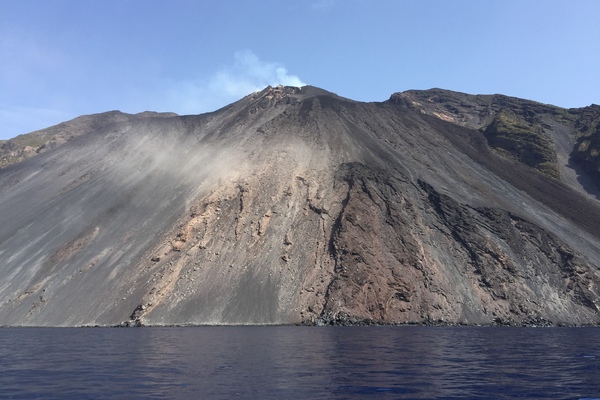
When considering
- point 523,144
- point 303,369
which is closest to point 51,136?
point 523,144

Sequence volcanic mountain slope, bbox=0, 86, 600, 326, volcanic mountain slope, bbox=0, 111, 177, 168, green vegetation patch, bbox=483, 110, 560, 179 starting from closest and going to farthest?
volcanic mountain slope, bbox=0, 86, 600, 326
green vegetation patch, bbox=483, 110, 560, 179
volcanic mountain slope, bbox=0, 111, 177, 168

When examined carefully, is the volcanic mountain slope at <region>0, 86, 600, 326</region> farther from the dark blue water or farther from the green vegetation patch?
the dark blue water

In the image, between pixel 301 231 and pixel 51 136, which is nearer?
pixel 301 231

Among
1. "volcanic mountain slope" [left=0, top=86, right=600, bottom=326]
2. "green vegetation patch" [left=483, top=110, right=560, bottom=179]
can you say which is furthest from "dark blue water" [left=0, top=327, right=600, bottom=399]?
"green vegetation patch" [left=483, top=110, right=560, bottom=179]

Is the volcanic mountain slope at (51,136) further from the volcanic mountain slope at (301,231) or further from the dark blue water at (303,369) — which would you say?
the dark blue water at (303,369)

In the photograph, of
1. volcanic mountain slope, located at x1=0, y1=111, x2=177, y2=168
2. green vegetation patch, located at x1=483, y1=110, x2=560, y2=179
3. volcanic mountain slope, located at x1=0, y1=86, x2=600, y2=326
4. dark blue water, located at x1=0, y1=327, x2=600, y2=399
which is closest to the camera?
dark blue water, located at x1=0, y1=327, x2=600, y2=399

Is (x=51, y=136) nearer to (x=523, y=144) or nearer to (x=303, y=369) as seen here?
(x=523, y=144)
